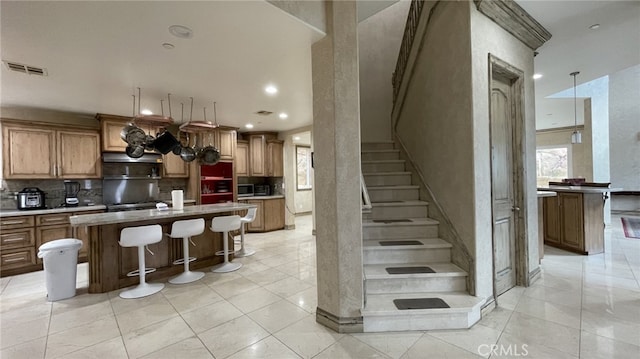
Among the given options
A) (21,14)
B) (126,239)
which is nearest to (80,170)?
(126,239)

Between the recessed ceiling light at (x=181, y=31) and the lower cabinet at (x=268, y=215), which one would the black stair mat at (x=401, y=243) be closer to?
the recessed ceiling light at (x=181, y=31)

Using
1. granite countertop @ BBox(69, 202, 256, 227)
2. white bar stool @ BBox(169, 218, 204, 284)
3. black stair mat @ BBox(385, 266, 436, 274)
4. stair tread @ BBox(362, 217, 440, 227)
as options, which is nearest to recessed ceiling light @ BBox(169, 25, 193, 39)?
granite countertop @ BBox(69, 202, 256, 227)

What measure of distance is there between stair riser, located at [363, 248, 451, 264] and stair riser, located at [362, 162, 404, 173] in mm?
1628

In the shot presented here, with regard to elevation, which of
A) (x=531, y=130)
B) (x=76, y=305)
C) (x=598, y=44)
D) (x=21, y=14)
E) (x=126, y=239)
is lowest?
(x=76, y=305)

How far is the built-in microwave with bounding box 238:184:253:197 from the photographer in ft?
23.5

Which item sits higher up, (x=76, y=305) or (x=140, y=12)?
(x=140, y=12)

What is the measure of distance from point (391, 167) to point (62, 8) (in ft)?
13.1

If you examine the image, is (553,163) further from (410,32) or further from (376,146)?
(410,32)

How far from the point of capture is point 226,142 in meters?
6.34

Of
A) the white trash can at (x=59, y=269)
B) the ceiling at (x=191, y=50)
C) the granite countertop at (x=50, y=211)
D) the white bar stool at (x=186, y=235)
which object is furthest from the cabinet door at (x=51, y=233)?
the white bar stool at (x=186, y=235)

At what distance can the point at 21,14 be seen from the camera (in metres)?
2.05

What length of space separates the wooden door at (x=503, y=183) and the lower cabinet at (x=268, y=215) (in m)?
5.05

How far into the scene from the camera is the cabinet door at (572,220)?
4.15m

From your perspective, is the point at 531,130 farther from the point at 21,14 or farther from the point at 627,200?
the point at 627,200
